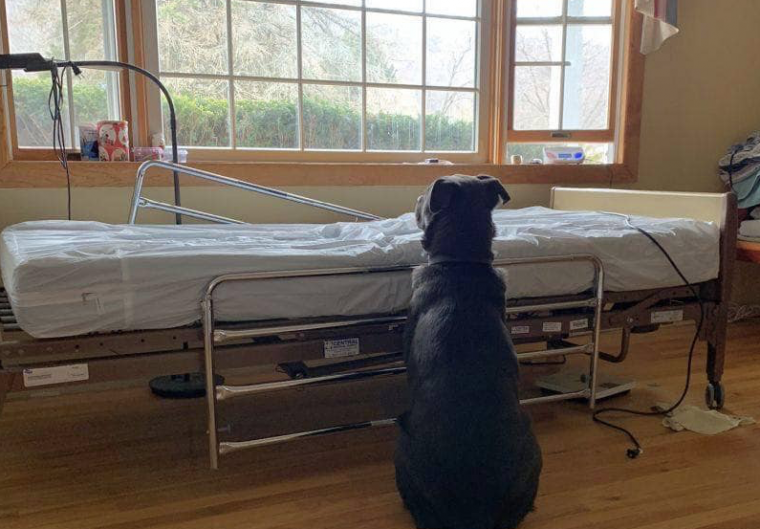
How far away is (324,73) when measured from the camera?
2.91 m

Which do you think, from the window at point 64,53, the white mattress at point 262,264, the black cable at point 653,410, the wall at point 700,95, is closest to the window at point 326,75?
the window at point 64,53

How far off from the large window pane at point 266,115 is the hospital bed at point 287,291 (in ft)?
2.14

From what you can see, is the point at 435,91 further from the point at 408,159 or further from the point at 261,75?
the point at 261,75

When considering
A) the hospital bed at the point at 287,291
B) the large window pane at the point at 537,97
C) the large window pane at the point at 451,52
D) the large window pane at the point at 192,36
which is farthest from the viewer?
the large window pane at the point at 537,97

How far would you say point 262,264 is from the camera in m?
1.51

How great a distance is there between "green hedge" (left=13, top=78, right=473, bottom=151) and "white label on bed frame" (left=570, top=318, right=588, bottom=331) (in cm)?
153

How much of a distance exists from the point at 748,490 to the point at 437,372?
994 mm

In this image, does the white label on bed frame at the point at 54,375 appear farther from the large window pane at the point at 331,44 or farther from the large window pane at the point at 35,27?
the large window pane at the point at 331,44

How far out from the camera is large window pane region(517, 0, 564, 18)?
315 centimetres

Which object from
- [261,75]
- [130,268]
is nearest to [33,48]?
[261,75]

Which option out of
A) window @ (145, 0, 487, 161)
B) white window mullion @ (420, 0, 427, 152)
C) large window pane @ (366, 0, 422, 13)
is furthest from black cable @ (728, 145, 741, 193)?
large window pane @ (366, 0, 422, 13)

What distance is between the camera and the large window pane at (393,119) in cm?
302

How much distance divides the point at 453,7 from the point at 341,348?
222 cm

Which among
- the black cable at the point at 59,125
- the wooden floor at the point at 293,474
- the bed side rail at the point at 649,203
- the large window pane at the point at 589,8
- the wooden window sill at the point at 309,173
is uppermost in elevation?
the large window pane at the point at 589,8
